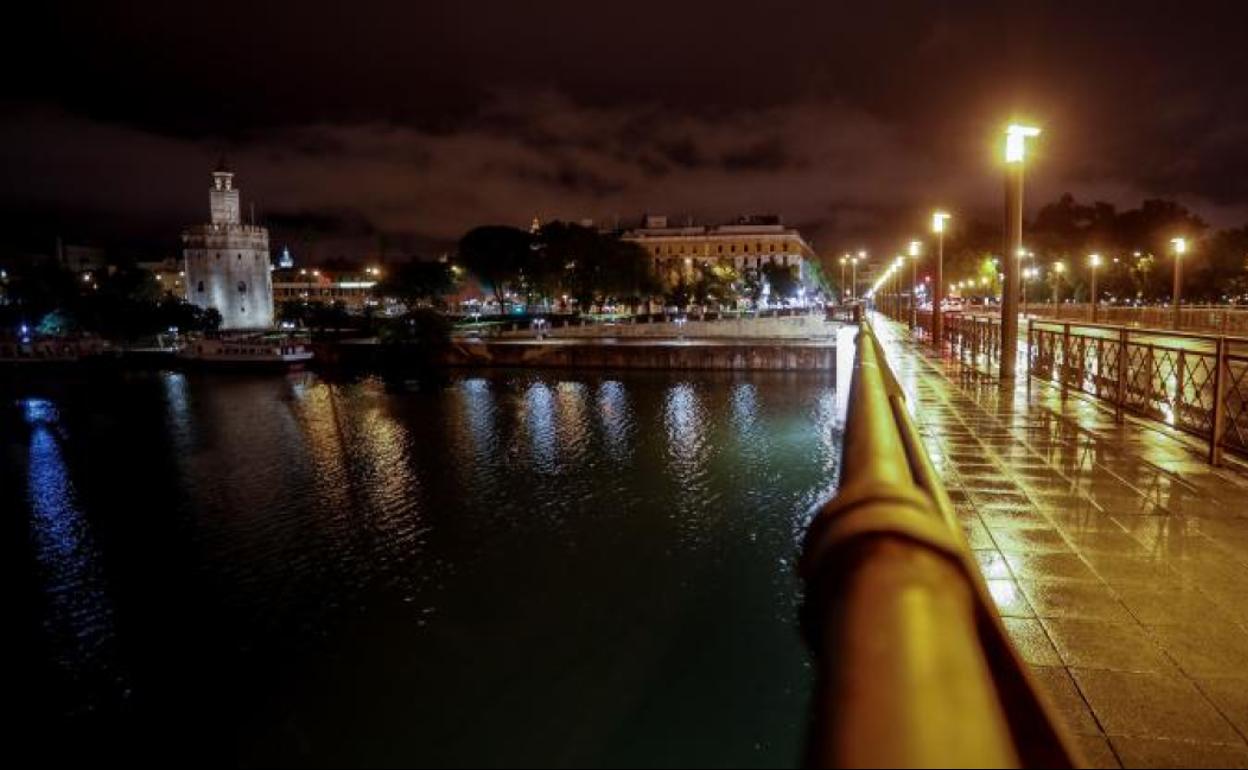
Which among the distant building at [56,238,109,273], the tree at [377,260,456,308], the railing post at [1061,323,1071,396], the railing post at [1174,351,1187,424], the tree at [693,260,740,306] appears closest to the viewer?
the railing post at [1174,351,1187,424]

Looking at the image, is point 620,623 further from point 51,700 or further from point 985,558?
point 985,558

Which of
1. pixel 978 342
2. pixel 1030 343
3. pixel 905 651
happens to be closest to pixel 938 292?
pixel 978 342

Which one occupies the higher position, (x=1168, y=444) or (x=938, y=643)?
(x=938, y=643)

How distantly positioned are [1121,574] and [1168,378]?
272 inches

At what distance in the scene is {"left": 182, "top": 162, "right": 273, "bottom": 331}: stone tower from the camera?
96.9 meters

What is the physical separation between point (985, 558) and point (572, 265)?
77.4m

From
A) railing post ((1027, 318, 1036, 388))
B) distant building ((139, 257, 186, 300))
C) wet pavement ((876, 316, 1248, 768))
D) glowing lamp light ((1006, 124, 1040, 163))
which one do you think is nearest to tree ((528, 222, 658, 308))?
railing post ((1027, 318, 1036, 388))

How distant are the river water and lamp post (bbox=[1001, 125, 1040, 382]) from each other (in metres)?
6.32

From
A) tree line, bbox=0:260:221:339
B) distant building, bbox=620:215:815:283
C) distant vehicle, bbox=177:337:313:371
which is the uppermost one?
distant building, bbox=620:215:815:283

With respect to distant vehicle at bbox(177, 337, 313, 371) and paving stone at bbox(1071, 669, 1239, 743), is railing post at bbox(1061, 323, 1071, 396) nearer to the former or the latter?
paving stone at bbox(1071, 669, 1239, 743)

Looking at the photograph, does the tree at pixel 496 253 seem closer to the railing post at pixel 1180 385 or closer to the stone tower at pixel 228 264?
the stone tower at pixel 228 264

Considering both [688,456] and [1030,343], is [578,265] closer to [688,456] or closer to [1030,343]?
[688,456]

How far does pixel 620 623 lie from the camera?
1541cm

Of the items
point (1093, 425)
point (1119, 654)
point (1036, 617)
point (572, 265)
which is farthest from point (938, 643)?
point (572, 265)
